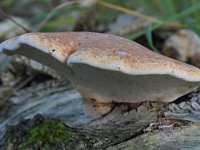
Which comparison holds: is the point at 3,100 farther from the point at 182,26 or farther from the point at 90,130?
the point at 182,26

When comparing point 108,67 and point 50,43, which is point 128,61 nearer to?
point 108,67

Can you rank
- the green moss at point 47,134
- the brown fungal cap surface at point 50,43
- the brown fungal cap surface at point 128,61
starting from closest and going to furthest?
1. the brown fungal cap surface at point 128,61
2. the brown fungal cap surface at point 50,43
3. the green moss at point 47,134

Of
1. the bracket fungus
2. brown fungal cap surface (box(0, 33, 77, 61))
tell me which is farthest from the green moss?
brown fungal cap surface (box(0, 33, 77, 61))

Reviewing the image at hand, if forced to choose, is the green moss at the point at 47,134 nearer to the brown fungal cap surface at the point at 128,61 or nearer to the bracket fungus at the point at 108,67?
the bracket fungus at the point at 108,67

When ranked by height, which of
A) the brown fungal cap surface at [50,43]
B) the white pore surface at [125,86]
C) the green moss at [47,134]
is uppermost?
the brown fungal cap surface at [50,43]

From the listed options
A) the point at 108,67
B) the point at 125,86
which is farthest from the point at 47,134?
the point at 108,67

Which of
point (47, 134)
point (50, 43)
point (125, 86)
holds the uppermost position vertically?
point (50, 43)

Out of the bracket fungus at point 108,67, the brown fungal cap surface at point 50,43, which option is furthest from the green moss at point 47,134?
the brown fungal cap surface at point 50,43
